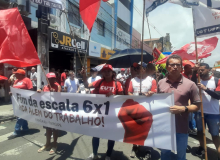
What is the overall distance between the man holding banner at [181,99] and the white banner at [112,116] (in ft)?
0.26

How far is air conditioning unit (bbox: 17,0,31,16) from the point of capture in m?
8.71

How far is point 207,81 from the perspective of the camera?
333 cm

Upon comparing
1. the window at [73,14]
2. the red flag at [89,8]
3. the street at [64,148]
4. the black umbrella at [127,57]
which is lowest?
the street at [64,148]

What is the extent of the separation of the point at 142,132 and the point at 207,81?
1789mm

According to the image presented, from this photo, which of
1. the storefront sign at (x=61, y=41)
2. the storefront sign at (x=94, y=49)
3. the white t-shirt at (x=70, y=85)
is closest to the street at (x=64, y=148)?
the white t-shirt at (x=70, y=85)

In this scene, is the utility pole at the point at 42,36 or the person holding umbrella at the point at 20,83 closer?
the person holding umbrella at the point at 20,83

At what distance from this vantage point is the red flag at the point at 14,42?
112 inches

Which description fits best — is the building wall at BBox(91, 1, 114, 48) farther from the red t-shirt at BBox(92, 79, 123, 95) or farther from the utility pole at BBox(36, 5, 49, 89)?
the red t-shirt at BBox(92, 79, 123, 95)

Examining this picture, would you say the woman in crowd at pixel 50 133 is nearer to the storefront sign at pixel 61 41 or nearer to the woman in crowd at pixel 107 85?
the woman in crowd at pixel 107 85

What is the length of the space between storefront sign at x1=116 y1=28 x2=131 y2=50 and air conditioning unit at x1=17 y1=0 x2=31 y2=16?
38.8 ft

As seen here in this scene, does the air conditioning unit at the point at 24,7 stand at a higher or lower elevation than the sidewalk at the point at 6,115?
higher

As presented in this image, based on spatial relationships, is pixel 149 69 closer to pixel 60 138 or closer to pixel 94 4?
pixel 94 4

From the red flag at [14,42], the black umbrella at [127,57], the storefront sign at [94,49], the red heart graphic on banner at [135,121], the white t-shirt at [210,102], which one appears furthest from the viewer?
the storefront sign at [94,49]

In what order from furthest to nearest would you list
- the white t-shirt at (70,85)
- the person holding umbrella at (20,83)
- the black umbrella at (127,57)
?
1. the white t-shirt at (70,85)
2. the black umbrella at (127,57)
3. the person holding umbrella at (20,83)
